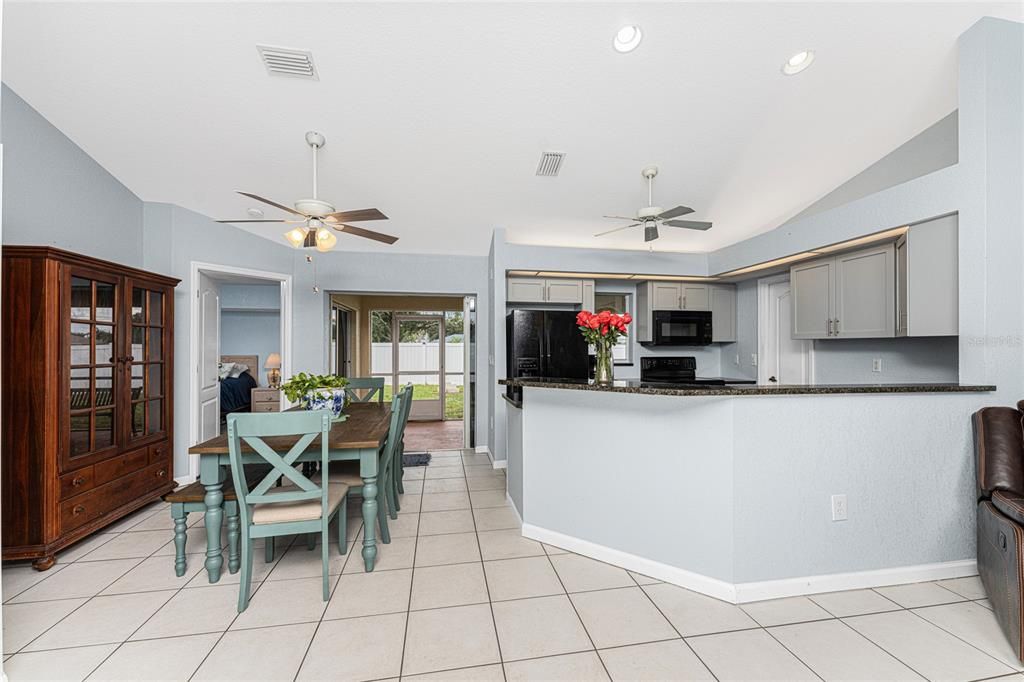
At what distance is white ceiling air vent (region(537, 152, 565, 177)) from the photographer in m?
3.42

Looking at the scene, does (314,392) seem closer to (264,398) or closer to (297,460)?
(297,460)

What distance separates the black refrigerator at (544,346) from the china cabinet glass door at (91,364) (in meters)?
3.08

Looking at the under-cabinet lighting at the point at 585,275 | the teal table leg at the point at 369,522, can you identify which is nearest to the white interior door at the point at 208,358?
the teal table leg at the point at 369,522

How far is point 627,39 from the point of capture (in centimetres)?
245

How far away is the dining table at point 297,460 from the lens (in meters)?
2.34

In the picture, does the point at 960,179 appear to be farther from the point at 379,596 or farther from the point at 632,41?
the point at 379,596

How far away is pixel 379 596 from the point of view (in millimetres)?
2232

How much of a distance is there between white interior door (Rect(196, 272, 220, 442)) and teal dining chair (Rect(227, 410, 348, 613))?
2.58 m

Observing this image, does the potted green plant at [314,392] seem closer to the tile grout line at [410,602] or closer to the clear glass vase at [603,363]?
the tile grout line at [410,602]

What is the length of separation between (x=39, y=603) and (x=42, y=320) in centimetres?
150

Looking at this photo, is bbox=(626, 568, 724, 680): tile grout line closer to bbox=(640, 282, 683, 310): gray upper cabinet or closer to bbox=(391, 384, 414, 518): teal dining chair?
bbox=(391, 384, 414, 518): teal dining chair

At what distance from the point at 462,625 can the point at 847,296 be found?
3.62m

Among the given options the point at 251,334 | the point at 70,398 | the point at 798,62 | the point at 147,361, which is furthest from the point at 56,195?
the point at 798,62

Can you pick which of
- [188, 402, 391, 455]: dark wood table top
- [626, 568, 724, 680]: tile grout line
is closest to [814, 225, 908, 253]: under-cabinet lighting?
[626, 568, 724, 680]: tile grout line
